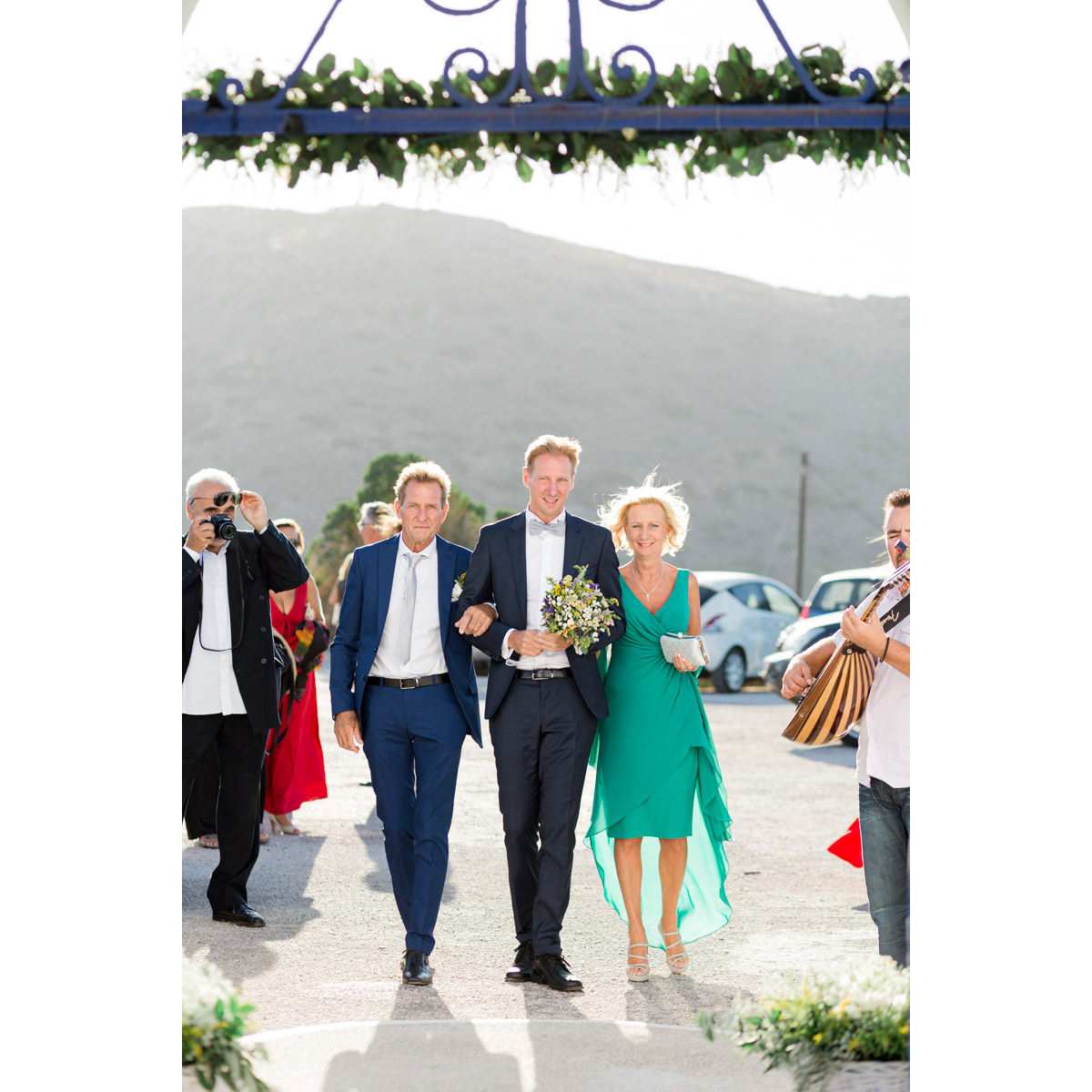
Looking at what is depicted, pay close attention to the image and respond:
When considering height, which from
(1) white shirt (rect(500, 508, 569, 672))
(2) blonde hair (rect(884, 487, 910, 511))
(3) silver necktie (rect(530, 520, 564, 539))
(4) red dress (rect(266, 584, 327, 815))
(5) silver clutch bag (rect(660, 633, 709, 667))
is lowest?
(4) red dress (rect(266, 584, 327, 815))

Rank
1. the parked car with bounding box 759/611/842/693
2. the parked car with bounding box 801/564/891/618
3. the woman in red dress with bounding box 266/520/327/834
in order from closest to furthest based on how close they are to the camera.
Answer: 1. the woman in red dress with bounding box 266/520/327/834
2. the parked car with bounding box 759/611/842/693
3. the parked car with bounding box 801/564/891/618

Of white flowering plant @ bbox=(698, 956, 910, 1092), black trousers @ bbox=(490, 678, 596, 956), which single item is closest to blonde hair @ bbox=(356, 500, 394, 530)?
black trousers @ bbox=(490, 678, 596, 956)

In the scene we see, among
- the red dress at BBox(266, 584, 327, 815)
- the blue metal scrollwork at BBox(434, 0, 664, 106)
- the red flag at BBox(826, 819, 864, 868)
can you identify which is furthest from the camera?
the red dress at BBox(266, 584, 327, 815)

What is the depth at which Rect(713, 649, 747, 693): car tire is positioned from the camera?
1950 centimetres

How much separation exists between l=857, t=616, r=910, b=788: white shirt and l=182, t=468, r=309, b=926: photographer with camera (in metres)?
2.80

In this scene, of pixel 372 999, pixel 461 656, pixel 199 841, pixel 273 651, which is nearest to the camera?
pixel 372 999

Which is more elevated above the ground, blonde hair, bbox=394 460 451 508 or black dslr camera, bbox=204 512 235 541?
blonde hair, bbox=394 460 451 508

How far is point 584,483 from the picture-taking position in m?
83.9

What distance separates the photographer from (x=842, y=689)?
14.9 ft

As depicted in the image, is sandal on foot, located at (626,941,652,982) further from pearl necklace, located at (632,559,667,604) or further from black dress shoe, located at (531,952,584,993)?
pearl necklace, located at (632,559,667,604)
